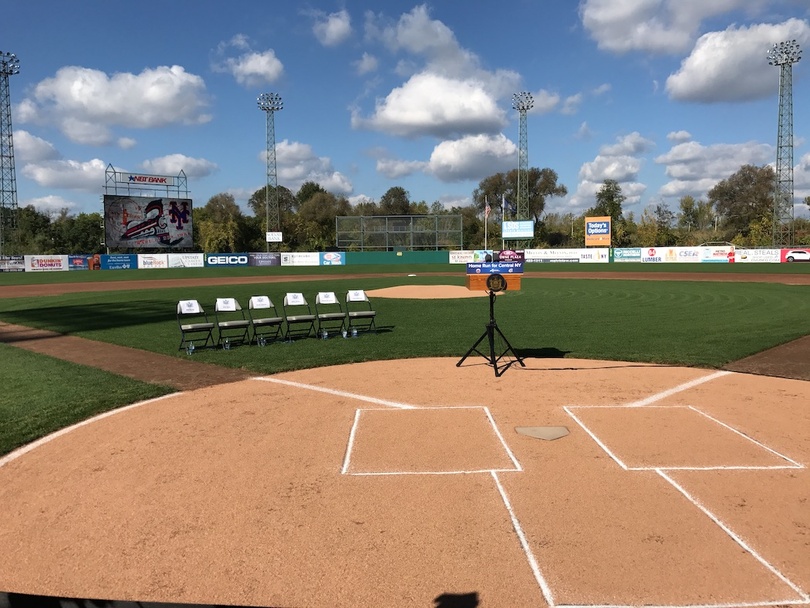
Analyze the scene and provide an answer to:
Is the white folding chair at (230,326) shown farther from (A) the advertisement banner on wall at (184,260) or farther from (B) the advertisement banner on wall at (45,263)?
(B) the advertisement banner on wall at (45,263)

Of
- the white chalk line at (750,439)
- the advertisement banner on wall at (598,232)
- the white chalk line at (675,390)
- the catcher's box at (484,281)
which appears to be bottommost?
the white chalk line at (750,439)

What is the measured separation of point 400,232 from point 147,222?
27667 millimetres

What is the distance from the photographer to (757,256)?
5431cm

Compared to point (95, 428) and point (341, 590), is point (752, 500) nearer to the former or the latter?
point (341, 590)

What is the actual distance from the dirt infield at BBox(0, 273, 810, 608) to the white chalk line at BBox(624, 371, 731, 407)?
0.20 ft

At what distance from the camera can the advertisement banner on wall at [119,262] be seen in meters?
58.1

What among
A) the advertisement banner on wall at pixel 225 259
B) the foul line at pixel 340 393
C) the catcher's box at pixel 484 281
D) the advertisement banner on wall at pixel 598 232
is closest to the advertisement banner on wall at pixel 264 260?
the advertisement banner on wall at pixel 225 259

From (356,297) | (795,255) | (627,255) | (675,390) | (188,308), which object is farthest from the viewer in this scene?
(627,255)

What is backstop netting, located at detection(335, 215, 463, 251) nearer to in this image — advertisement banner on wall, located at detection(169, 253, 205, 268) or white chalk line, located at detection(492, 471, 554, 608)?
advertisement banner on wall, located at detection(169, 253, 205, 268)

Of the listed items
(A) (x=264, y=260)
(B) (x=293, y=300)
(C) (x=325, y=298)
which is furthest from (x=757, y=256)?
(B) (x=293, y=300)

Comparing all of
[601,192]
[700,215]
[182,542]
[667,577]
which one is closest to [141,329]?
[182,542]

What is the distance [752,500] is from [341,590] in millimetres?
4009

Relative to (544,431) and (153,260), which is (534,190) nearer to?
(153,260)

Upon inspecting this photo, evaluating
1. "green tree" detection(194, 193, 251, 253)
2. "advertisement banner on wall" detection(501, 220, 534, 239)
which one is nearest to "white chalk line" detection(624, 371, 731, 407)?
"advertisement banner on wall" detection(501, 220, 534, 239)
